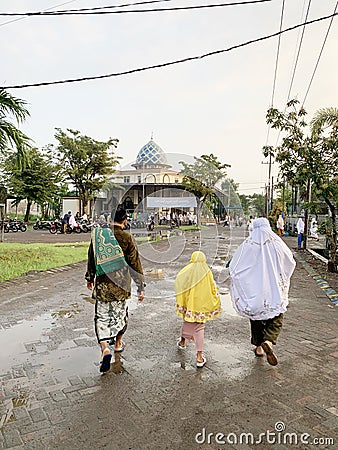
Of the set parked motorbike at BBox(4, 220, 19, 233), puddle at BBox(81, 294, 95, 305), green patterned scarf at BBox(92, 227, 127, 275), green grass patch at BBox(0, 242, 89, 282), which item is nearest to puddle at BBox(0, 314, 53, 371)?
puddle at BBox(81, 294, 95, 305)

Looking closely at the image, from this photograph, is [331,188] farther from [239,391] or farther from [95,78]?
[239,391]

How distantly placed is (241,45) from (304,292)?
4.97 meters

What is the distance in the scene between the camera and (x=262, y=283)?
4344 millimetres

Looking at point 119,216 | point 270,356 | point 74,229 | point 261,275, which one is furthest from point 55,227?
point 270,356

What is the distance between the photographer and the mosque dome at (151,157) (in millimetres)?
6680

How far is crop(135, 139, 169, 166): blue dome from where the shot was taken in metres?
6.68

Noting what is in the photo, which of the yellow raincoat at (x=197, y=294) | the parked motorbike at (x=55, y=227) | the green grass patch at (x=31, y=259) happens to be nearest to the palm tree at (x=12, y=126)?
the green grass patch at (x=31, y=259)

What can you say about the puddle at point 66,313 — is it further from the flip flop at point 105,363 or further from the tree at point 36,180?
the tree at point 36,180

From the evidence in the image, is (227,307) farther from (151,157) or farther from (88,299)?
(151,157)

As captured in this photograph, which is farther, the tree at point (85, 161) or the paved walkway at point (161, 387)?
the tree at point (85, 161)

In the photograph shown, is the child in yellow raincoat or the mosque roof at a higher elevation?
the mosque roof

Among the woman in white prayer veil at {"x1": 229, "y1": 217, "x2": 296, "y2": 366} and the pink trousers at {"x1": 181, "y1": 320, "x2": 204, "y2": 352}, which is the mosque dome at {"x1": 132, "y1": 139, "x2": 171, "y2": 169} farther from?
the pink trousers at {"x1": 181, "y1": 320, "x2": 204, "y2": 352}

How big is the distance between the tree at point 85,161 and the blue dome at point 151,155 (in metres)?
25.7

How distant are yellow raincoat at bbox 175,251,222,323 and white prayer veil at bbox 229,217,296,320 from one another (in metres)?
0.34
